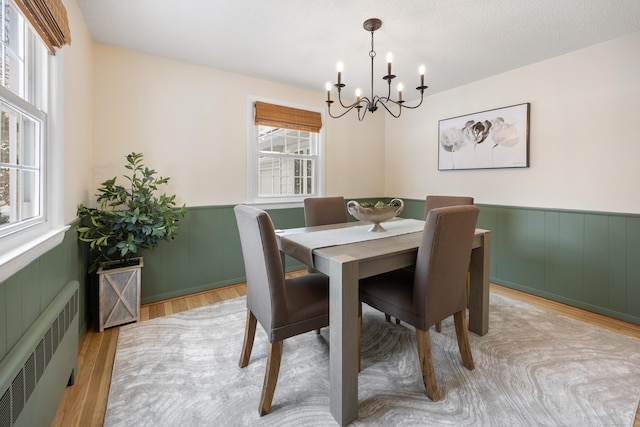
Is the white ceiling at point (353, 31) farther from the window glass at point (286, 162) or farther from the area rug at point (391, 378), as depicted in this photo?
the area rug at point (391, 378)

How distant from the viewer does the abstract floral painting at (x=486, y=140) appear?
300cm

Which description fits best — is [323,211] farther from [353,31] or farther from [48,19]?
[48,19]

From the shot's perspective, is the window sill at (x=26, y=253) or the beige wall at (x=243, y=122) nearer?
the window sill at (x=26, y=253)

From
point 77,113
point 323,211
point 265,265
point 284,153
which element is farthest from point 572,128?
point 77,113

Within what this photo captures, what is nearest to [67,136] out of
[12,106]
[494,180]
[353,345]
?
[12,106]

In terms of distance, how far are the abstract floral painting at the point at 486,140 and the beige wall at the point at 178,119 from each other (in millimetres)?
1723

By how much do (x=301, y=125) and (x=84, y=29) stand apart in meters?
2.07

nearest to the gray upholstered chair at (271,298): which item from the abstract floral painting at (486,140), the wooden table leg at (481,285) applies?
the wooden table leg at (481,285)

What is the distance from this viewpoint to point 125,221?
2244mm

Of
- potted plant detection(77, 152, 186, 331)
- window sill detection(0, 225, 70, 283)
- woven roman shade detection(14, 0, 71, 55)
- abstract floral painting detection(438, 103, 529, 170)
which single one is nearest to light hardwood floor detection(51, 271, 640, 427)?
potted plant detection(77, 152, 186, 331)

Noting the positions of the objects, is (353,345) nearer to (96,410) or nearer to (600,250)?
(96,410)

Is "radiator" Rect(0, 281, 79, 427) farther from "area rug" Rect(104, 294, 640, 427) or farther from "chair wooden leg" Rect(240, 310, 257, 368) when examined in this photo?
"chair wooden leg" Rect(240, 310, 257, 368)

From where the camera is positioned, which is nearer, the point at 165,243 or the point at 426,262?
the point at 426,262

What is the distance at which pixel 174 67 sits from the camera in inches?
111
